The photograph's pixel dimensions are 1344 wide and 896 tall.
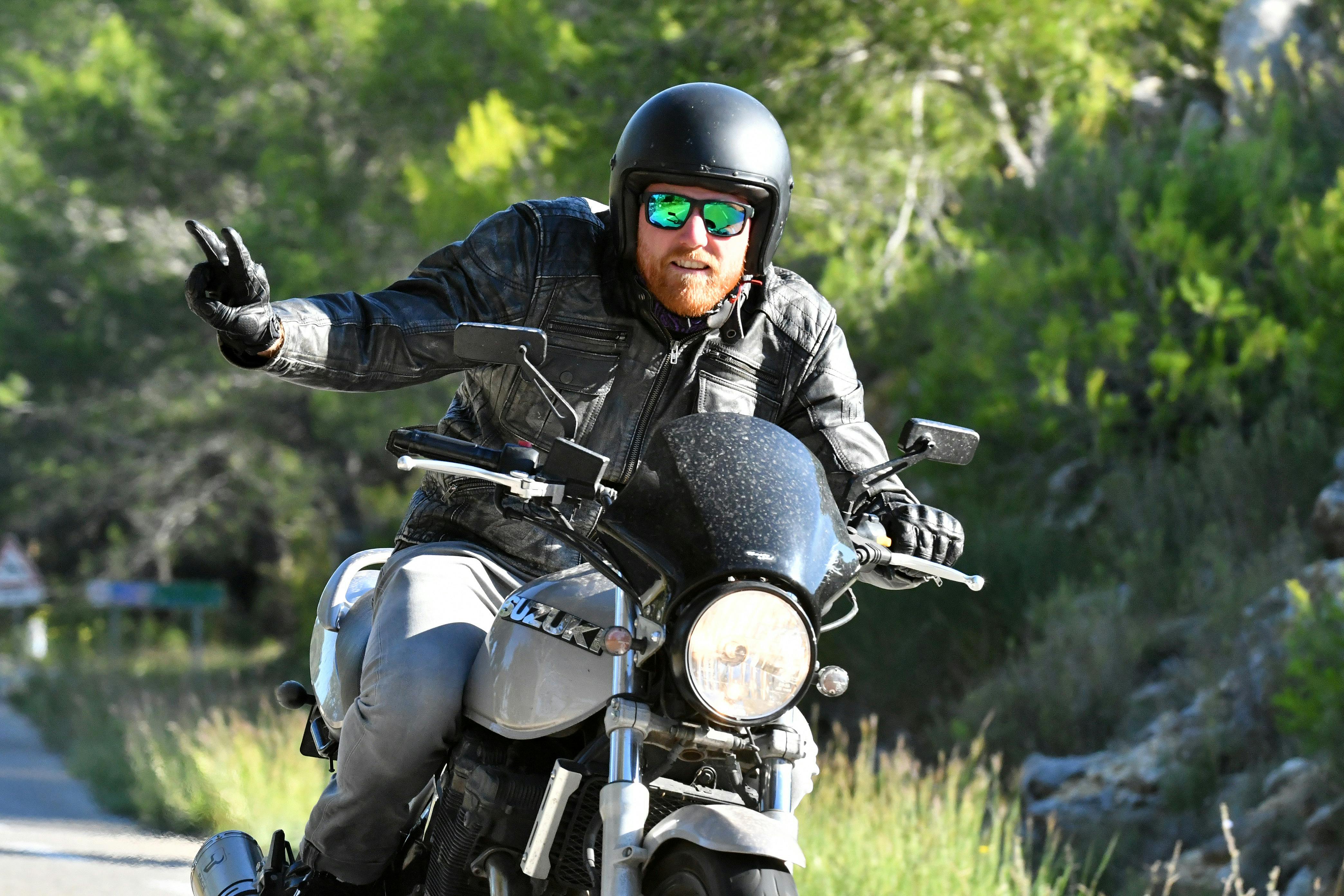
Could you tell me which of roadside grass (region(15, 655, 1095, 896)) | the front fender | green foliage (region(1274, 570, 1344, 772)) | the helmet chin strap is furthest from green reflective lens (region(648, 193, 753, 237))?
green foliage (region(1274, 570, 1344, 772))

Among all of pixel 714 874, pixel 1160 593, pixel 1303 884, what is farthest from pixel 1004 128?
pixel 714 874

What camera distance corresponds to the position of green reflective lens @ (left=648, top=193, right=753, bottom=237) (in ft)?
11.4

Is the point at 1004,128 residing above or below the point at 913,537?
above

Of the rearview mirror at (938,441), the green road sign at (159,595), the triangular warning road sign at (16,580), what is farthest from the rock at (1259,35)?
the triangular warning road sign at (16,580)

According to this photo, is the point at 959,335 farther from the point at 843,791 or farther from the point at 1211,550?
the point at 843,791

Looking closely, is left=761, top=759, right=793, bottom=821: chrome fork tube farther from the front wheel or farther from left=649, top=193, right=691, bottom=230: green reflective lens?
left=649, top=193, right=691, bottom=230: green reflective lens

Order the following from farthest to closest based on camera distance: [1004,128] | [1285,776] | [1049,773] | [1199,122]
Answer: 1. [1004,128]
2. [1199,122]
3. [1049,773]
4. [1285,776]

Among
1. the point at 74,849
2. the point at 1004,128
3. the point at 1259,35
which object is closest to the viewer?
the point at 74,849

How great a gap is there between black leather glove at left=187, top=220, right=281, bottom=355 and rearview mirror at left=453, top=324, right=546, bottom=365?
0.47 meters

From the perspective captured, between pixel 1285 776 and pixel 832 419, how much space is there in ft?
12.8

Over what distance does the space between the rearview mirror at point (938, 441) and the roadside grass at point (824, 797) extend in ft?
7.81

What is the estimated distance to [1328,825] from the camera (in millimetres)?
6180

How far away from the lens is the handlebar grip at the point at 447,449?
287 centimetres

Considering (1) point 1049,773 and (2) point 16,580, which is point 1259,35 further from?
(2) point 16,580
